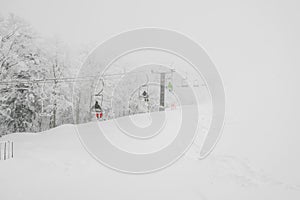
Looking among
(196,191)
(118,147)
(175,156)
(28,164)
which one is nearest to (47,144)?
(28,164)

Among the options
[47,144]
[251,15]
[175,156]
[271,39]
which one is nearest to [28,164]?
[47,144]

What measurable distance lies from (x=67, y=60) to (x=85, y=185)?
51.3ft

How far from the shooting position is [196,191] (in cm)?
430

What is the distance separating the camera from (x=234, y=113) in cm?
902

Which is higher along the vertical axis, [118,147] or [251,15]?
[251,15]

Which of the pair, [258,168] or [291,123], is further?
[291,123]

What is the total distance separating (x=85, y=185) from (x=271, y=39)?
31.7ft

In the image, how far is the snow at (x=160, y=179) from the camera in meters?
4.16

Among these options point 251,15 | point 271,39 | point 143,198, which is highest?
point 251,15

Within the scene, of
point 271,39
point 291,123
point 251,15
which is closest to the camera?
point 291,123

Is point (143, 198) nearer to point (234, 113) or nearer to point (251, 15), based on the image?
point (234, 113)

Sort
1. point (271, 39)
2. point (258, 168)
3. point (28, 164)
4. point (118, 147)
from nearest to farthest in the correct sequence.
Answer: point (258, 168), point (28, 164), point (118, 147), point (271, 39)

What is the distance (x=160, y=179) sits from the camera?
16.2 feet

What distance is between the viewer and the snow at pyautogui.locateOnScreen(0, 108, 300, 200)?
4162 mm
